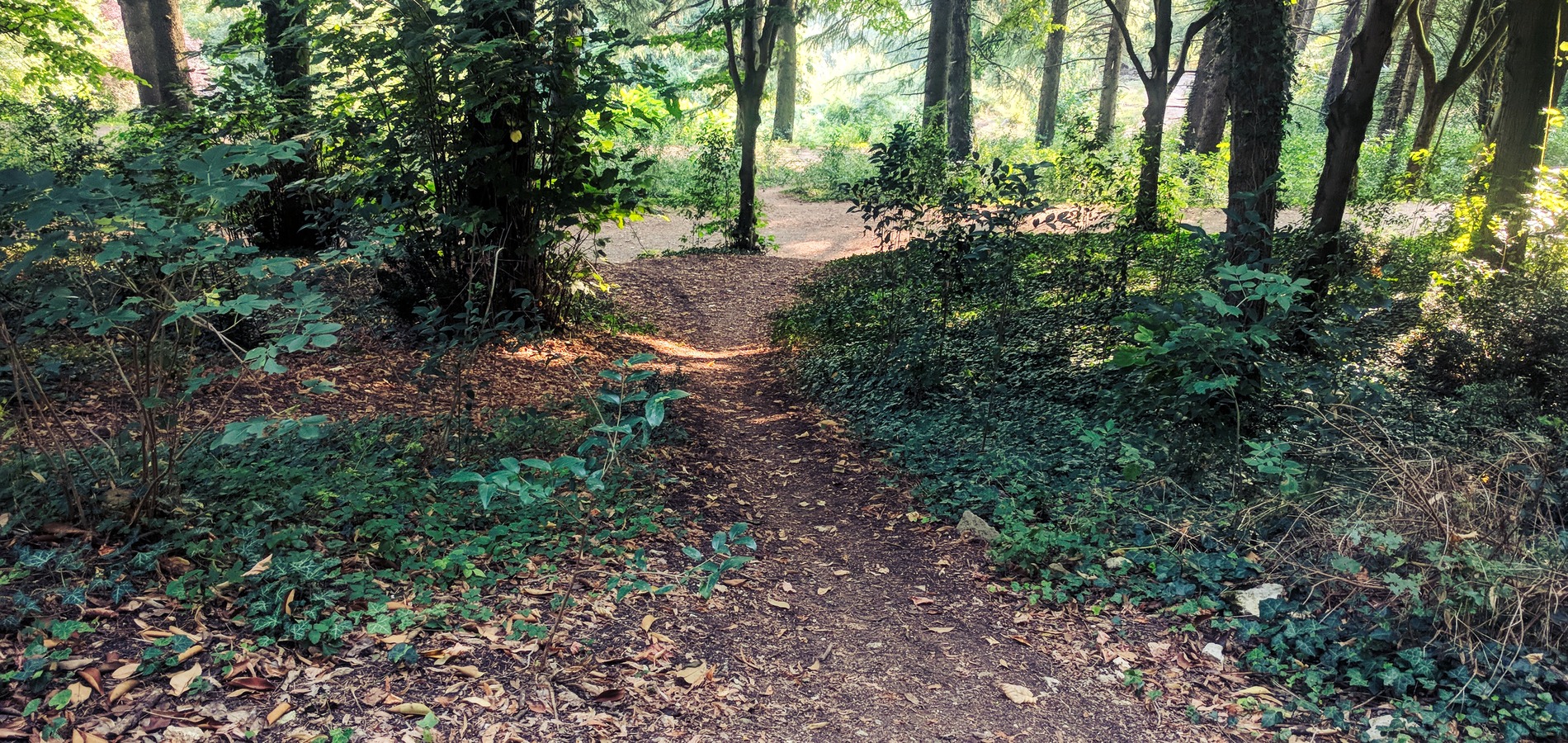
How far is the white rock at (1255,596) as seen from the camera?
3434 millimetres

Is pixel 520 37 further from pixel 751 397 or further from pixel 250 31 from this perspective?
pixel 250 31

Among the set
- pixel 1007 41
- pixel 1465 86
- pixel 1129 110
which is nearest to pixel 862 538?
pixel 1465 86

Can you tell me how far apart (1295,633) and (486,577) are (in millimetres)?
3329

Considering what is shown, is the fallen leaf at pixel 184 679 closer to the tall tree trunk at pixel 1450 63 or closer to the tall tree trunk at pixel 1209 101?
the tall tree trunk at pixel 1450 63

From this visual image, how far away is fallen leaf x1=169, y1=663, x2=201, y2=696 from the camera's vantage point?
2.40 m

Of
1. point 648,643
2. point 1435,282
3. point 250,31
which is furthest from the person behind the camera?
point 250,31

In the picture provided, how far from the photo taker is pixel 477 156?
6062mm

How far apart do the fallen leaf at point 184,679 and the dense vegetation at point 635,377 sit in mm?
95

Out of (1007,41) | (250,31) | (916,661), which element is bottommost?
(916,661)

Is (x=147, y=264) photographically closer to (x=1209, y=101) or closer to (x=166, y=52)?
(x=166, y=52)

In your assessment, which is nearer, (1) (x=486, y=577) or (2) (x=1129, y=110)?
(1) (x=486, y=577)

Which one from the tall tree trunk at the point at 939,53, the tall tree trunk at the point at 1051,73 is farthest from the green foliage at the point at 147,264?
the tall tree trunk at the point at 1051,73

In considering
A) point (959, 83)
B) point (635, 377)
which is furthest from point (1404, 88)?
point (635, 377)

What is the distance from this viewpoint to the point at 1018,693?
3.14m
